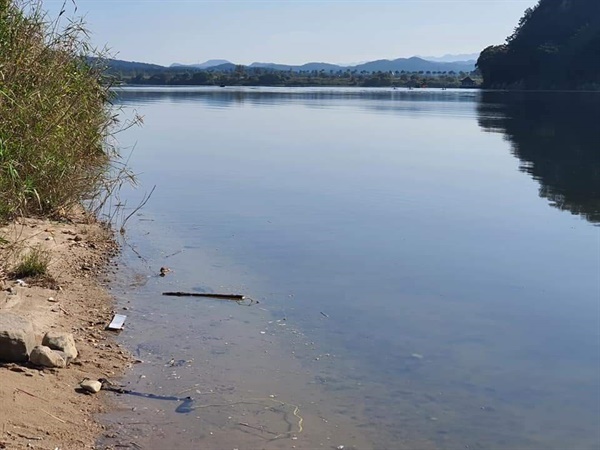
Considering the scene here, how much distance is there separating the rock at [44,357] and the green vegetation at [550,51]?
89081 millimetres

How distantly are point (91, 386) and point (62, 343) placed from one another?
53cm

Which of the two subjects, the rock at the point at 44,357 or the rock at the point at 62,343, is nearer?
the rock at the point at 44,357

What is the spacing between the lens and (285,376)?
217 inches

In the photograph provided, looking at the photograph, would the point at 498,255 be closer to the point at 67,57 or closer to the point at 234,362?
the point at 234,362

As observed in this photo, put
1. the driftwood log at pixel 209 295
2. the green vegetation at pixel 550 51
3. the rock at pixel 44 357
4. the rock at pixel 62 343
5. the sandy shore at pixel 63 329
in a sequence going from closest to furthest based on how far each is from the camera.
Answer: the sandy shore at pixel 63 329
the rock at pixel 44 357
the rock at pixel 62 343
the driftwood log at pixel 209 295
the green vegetation at pixel 550 51

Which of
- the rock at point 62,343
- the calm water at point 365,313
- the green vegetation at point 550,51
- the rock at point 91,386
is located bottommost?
the calm water at point 365,313

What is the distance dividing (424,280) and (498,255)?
1.61 m

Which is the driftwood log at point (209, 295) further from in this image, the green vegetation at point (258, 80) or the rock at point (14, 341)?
the green vegetation at point (258, 80)

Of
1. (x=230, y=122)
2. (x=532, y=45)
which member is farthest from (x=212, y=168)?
(x=532, y=45)

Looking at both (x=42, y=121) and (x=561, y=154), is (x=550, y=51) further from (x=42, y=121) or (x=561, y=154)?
(x=42, y=121)

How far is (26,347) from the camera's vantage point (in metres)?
4.90

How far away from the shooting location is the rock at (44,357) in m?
4.95

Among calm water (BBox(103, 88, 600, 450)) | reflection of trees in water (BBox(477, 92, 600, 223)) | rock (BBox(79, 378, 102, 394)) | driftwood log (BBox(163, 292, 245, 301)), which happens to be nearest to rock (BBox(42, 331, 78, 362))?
rock (BBox(79, 378, 102, 394))

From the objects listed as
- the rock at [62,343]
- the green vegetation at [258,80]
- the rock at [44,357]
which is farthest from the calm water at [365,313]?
the green vegetation at [258,80]
